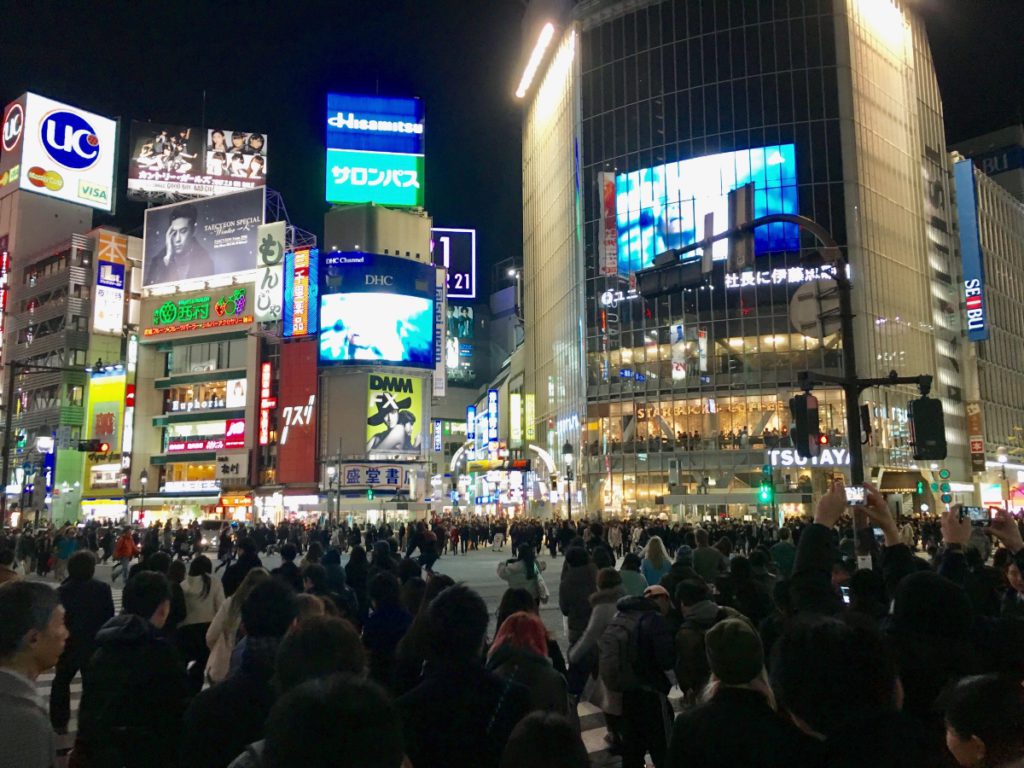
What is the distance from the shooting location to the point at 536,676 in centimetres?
444

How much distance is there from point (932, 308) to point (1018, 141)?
4234 centimetres

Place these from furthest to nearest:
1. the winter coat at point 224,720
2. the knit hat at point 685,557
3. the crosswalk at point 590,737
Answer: the knit hat at point 685,557 → the crosswalk at point 590,737 → the winter coat at point 224,720

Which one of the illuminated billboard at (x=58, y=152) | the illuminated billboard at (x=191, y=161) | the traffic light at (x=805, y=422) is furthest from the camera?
the illuminated billboard at (x=58, y=152)

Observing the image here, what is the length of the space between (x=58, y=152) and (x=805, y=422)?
9480 centimetres

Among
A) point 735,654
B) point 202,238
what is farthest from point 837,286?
point 202,238

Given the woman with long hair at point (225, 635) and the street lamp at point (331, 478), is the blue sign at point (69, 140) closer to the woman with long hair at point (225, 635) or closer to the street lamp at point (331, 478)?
the street lamp at point (331, 478)

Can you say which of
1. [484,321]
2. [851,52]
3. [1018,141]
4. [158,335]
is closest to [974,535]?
[851,52]

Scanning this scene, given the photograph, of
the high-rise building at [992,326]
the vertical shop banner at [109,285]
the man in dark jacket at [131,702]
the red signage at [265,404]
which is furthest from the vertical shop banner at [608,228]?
the man in dark jacket at [131,702]

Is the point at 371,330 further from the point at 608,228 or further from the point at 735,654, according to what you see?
the point at 735,654

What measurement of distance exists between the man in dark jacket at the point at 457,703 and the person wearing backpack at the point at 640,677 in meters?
2.85

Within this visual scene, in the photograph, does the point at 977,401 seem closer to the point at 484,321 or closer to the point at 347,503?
the point at 347,503

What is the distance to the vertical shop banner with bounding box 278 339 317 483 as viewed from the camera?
7062 centimetres

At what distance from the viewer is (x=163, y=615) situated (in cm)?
587

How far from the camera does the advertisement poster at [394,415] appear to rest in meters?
70.5
